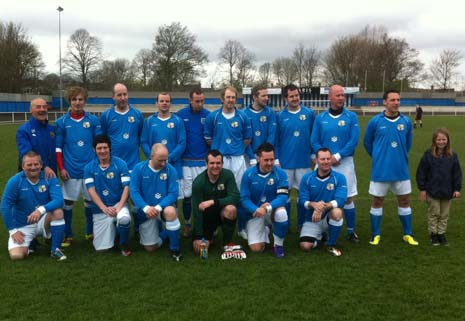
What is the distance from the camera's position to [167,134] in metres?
5.53

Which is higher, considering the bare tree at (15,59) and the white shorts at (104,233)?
the bare tree at (15,59)

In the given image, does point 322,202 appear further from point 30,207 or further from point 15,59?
point 15,59

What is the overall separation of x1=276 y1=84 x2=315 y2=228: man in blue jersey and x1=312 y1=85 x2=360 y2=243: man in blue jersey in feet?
0.81

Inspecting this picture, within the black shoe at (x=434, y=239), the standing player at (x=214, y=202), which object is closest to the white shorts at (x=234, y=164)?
the standing player at (x=214, y=202)

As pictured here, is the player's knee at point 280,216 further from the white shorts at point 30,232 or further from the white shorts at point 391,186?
the white shorts at point 30,232

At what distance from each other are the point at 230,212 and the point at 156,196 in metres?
0.91

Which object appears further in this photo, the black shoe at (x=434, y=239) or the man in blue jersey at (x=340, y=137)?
the man in blue jersey at (x=340, y=137)

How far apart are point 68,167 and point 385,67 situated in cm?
6973

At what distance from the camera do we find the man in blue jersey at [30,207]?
15.4 feet

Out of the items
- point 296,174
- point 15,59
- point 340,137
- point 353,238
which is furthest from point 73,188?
point 15,59

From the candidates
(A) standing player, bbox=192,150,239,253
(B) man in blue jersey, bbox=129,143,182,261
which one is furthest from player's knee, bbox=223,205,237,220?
(B) man in blue jersey, bbox=129,143,182,261

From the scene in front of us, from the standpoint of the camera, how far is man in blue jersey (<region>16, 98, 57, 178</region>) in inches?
200

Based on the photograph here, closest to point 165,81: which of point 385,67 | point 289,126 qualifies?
point 385,67

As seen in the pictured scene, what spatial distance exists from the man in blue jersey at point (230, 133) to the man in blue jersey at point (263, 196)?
0.63 m
